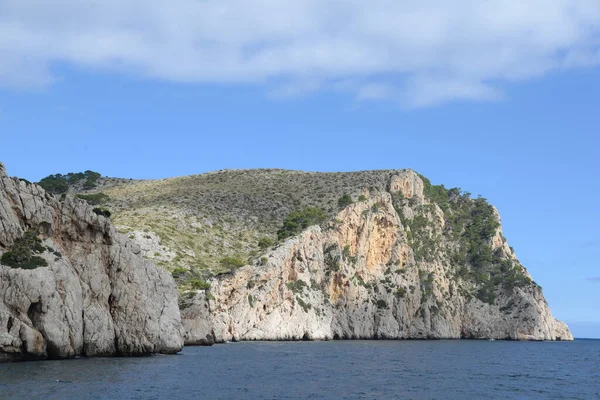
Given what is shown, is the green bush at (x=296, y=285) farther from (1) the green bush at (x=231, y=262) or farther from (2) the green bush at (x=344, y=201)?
(2) the green bush at (x=344, y=201)

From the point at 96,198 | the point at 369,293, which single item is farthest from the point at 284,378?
the point at 96,198

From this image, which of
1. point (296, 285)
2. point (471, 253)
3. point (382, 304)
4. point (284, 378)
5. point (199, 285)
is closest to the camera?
point (284, 378)

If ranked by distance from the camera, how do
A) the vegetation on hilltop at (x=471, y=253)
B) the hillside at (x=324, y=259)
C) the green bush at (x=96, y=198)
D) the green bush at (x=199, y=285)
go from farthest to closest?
1. the vegetation on hilltop at (x=471, y=253)
2. the green bush at (x=96, y=198)
3. the hillside at (x=324, y=259)
4. the green bush at (x=199, y=285)

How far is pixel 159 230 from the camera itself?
132625 mm

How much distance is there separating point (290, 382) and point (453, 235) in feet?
477

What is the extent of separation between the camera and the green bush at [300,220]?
14550 cm

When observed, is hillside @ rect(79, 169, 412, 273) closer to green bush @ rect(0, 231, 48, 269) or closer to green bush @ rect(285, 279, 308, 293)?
green bush @ rect(285, 279, 308, 293)

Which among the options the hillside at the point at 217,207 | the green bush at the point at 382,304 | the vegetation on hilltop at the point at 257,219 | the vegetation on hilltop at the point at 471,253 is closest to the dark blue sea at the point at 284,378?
the vegetation on hilltop at the point at 257,219

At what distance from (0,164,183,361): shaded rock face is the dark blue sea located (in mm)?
1936

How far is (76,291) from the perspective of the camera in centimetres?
6197

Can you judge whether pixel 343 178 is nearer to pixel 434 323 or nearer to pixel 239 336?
pixel 434 323

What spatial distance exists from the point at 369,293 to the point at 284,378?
309ft

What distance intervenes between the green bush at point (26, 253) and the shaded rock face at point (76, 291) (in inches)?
22.2

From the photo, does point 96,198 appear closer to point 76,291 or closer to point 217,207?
point 217,207
